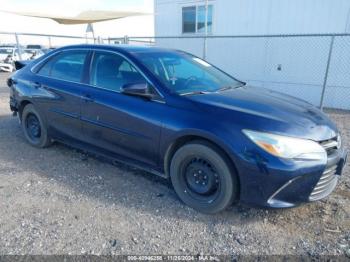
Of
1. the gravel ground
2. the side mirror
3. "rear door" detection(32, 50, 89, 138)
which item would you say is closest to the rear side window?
"rear door" detection(32, 50, 89, 138)

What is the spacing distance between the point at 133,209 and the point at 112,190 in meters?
0.50

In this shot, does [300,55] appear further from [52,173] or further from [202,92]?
[52,173]

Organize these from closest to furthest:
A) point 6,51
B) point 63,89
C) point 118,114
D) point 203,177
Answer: point 203,177
point 118,114
point 63,89
point 6,51

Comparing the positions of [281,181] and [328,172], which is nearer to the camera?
[281,181]

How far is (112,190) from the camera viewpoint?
347 cm

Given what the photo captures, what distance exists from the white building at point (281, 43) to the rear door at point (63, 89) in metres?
4.73

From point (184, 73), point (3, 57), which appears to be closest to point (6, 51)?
point (3, 57)

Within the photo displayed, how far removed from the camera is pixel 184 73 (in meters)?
3.66

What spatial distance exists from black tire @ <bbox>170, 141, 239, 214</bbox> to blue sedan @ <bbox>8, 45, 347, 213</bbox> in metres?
0.01

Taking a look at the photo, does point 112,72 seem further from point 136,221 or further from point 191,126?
point 136,221

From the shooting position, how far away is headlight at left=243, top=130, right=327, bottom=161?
100 inches

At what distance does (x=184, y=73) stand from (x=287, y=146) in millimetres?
1639

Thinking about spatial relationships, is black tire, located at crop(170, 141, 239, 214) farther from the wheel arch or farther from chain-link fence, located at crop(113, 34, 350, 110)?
chain-link fence, located at crop(113, 34, 350, 110)

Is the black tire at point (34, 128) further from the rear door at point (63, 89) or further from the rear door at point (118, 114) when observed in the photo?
the rear door at point (118, 114)
